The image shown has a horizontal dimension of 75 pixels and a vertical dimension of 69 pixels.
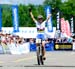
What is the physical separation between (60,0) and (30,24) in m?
10.2

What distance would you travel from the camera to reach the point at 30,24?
102000 millimetres

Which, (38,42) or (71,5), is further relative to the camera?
(71,5)

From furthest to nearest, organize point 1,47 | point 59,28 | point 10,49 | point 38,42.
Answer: point 59,28, point 1,47, point 10,49, point 38,42

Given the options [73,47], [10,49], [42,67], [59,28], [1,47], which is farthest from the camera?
[59,28]

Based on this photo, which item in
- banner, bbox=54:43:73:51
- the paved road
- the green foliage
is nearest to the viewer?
the paved road

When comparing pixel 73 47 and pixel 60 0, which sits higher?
pixel 60 0

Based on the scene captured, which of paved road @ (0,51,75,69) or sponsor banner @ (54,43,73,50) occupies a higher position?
paved road @ (0,51,75,69)

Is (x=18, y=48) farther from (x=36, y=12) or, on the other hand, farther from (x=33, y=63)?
(x=36, y=12)

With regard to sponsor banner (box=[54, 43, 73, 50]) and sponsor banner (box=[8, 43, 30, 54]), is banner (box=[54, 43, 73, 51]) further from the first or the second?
sponsor banner (box=[8, 43, 30, 54])

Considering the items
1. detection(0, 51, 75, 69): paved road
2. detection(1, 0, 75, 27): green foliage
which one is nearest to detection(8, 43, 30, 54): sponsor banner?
detection(0, 51, 75, 69): paved road

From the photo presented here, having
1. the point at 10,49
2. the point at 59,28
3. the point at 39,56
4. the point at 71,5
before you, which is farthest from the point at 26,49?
the point at 71,5

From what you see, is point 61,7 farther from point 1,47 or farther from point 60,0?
point 1,47

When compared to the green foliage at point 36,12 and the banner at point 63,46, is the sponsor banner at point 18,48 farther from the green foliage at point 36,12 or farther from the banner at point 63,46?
the green foliage at point 36,12

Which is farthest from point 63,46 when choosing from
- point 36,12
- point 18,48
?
point 36,12
